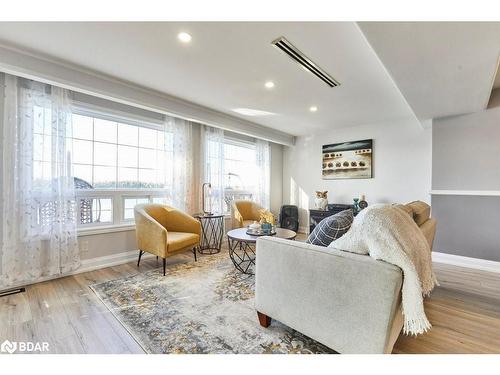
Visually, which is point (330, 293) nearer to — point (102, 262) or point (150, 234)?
point (150, 234)

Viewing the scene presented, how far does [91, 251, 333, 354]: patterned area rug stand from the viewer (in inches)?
61.5

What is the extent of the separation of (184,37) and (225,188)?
3.06 m

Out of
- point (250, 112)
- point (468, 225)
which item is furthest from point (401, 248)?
point (250, 112)

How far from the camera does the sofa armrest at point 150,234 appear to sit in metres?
2.73

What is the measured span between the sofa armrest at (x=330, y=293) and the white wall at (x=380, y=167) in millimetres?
3604

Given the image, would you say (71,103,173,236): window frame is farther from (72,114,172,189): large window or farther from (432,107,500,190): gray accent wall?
(432,107,500,190): gray accent wall

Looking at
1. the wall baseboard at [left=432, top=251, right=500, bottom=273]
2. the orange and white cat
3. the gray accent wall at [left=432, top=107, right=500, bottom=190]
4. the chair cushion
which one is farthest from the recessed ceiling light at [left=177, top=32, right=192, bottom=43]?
the wall baseboard at [left=432, top=251, right=500, bottom=273]

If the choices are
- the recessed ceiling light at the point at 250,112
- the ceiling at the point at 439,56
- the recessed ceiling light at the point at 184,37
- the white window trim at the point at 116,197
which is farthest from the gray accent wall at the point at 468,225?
the white window trim at the point at 116,197

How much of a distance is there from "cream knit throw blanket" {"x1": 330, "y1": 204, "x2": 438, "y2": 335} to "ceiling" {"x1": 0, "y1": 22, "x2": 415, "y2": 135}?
1.46m

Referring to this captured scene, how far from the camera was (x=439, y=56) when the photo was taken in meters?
1.84
